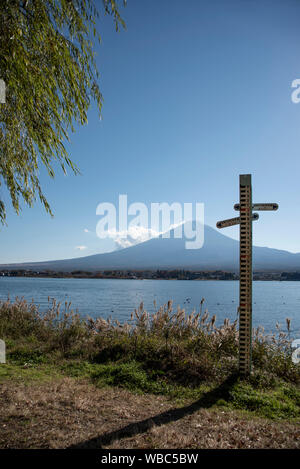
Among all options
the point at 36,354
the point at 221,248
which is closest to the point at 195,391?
the point at 36,354

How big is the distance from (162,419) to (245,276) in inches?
106

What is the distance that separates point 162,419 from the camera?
3842mm

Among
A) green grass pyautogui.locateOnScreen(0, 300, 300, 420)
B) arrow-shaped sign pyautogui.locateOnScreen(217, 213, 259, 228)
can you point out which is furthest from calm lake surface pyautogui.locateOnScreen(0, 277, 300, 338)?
arrow-shaped sign pyautogui.locateOnScreen(217, 213, 259, 228)

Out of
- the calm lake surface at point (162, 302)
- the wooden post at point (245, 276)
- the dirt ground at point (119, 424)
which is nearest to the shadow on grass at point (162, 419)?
the dirt ground at point (119, 424)

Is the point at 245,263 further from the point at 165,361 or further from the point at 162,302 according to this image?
the point at 162,302

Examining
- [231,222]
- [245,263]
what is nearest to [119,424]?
[245,263]

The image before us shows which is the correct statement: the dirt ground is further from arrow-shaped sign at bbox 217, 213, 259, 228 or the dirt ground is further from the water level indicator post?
arrow-shaped sign at bbox 217, 213, 259, 228

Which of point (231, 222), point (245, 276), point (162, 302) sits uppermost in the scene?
point (231, 222)

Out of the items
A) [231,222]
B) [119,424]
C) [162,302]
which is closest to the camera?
[119,424]

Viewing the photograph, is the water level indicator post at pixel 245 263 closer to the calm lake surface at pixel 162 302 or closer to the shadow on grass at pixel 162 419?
the shadow on grass at pixel 162 419

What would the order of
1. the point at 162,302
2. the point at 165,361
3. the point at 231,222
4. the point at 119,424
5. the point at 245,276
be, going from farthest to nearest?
the point at 162,302 → the point at 165,361 → the point at 231,222 → the point at 245,276 → the point at 119,424

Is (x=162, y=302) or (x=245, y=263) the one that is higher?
(x=245, y=263)
